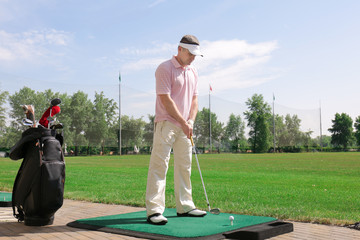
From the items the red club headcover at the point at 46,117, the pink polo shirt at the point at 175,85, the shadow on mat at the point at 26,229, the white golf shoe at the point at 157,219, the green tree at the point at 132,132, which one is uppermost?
the green tree at the point at 132,132

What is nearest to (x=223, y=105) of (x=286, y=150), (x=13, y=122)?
(x=286, y=150)

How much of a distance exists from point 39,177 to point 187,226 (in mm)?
1740

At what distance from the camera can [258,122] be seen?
79.6 m

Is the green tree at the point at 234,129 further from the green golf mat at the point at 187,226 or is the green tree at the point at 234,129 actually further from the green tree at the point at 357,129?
the green golf mat at the point at 187,226

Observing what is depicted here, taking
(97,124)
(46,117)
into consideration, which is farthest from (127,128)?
(46,117)

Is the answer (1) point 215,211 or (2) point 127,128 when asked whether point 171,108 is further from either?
(2) point 127,128

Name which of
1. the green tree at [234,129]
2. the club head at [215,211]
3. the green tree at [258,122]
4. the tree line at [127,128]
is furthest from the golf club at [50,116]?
the green tree at [234,129]

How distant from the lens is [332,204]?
704 centimetres

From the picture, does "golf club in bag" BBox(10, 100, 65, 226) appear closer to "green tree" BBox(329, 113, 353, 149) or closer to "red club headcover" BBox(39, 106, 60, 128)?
"red club headcover" BBox(39, 106, 60, 128)

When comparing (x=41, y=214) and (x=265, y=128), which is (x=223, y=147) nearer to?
(x=265, y=128)

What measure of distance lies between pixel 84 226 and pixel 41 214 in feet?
1.76

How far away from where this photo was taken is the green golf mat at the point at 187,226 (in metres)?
3.95

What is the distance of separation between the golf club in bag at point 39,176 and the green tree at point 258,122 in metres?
73.1

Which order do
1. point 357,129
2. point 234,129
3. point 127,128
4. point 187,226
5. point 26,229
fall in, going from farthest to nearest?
1. point 357,129
2. point 234,129
3. point 127,128
4. point 26,229
5. point 187,226
